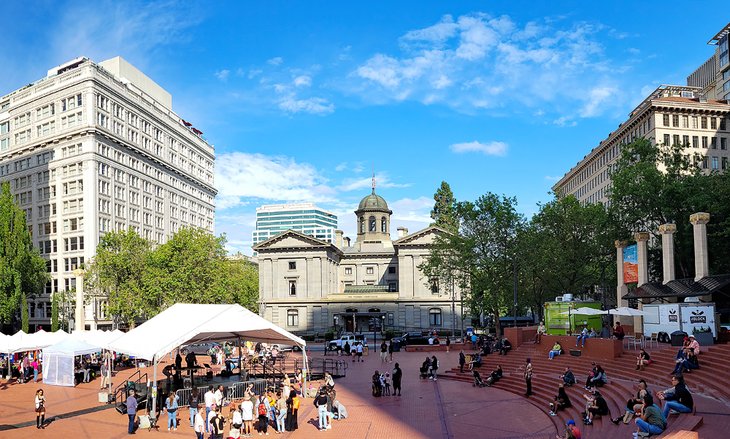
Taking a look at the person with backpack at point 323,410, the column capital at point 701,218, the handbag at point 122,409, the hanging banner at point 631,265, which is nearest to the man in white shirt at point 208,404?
the person with backpack at point 323,410

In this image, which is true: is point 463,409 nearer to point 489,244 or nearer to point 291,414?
point 291,414

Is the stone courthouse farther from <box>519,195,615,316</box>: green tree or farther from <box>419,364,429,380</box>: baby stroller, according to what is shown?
<box>419,364,429,380</box>: baby stroller

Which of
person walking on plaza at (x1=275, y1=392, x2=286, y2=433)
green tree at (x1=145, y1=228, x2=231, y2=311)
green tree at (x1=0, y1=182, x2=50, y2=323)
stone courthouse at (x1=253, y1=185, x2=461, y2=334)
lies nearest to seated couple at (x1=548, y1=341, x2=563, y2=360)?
person walking on plaza at (x1=275, y1=392, x2=286, y2=433)

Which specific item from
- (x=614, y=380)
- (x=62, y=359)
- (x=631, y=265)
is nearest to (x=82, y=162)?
(x=62, y=359)

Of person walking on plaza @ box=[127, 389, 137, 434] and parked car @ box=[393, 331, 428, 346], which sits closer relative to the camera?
person walking on plaza @ box=[127, 389, 137, 434]

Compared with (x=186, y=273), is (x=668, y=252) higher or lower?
higher

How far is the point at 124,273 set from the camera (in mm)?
65812

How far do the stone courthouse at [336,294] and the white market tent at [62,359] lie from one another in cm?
4878

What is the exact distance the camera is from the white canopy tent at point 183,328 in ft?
82.9

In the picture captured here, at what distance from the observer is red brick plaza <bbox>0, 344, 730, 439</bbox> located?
67.5ft

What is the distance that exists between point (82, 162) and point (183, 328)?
66990 millimetres

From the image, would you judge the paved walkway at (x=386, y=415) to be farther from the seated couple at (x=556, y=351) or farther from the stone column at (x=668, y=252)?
the stone column at (x=668, y=252)

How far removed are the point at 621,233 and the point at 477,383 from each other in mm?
26223

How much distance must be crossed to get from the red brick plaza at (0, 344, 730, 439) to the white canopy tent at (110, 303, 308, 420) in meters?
2.83
